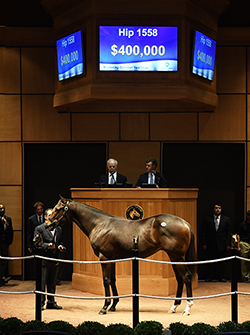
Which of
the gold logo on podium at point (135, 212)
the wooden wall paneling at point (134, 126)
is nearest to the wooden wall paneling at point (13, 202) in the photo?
the wooden wall paneling at point (134, 126)

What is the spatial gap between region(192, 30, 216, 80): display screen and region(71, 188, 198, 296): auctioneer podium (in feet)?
8.15

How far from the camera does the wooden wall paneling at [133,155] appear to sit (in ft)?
35.6

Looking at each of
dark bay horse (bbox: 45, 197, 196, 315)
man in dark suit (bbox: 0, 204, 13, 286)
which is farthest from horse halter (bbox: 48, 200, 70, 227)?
man in dark suit (bbox: 0, 204, 13, 286)

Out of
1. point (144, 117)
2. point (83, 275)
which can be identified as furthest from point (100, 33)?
point (83, 275)

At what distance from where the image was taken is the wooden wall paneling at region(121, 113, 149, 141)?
1091 cm

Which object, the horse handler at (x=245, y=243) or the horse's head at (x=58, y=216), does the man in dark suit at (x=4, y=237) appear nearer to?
the horse's head at (x=58, y=216)

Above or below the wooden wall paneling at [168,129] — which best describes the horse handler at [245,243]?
below

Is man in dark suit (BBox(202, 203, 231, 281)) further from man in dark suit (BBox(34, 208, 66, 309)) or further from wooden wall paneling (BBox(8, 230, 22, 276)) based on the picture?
wooden wall paneling (BBox(8, 230, 22, 276))

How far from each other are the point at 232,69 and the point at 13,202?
227 inches

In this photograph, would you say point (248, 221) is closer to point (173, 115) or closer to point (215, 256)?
point (215, 256)

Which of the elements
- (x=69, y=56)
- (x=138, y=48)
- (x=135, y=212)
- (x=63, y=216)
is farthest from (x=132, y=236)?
(x=69, y=56)

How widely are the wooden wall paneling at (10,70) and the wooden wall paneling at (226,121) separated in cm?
424

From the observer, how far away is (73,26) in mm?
9773

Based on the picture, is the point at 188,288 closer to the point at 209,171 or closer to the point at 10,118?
the point at 209,171
